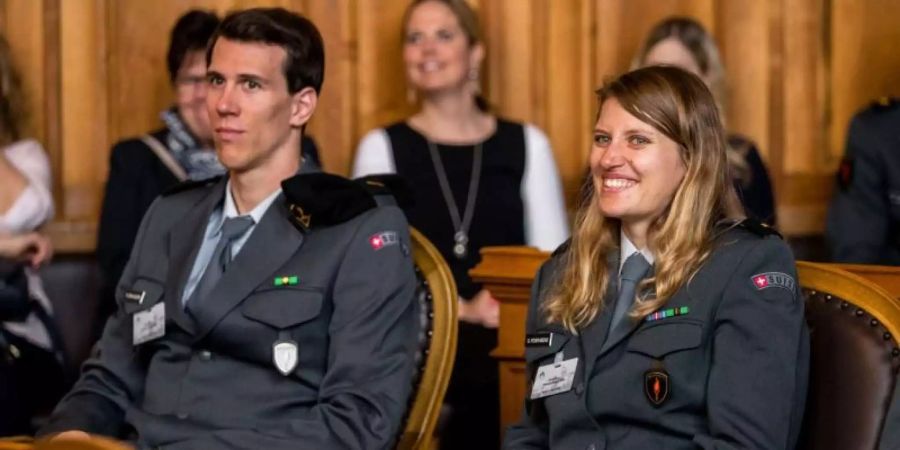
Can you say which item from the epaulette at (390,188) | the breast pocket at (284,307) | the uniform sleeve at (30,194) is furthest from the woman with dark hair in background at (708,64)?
the breast pocket at (284,307)

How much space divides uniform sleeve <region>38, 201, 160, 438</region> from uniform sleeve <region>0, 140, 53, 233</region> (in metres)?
0.98

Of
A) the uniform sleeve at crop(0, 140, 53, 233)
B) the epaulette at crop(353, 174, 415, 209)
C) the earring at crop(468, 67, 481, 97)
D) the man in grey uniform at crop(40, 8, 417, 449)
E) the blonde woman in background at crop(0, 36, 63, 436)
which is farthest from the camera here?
the earring at crop(468, 67, 481, 97)

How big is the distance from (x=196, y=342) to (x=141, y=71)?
1.78m

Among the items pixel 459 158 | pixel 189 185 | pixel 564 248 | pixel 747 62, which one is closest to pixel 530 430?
pixel 564 248

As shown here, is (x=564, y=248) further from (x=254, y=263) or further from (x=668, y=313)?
(x=254, y=263)

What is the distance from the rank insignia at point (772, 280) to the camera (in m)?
2.62

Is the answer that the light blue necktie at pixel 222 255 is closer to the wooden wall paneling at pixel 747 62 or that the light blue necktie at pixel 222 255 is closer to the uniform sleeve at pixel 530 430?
the uniform sleeve at pixel 530 430

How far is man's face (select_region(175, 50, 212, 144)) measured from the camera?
14.0 ft

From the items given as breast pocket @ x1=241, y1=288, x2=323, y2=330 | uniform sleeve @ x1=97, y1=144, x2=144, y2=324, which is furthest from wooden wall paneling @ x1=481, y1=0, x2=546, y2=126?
breast pocket @ x1=241, y1=288, x2=323, y2=330

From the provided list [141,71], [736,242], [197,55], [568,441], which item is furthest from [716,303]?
[141,71]

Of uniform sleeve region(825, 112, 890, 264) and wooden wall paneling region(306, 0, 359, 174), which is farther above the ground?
wooden wall paneling region(306, 0, 359, 174)

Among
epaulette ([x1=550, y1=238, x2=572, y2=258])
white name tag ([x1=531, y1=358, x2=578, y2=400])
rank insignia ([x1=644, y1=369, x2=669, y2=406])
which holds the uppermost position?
epaulette ([x1=550, y1=238, x2=572, y2=258])

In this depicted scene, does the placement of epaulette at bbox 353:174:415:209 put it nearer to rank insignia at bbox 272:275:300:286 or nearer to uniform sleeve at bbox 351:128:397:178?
rank insignia at bbox 272:275:300:286

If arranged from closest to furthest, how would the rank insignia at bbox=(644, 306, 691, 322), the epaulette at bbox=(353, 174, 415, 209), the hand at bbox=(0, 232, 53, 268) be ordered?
the rank insignia at bbox=(644, 306, 691, 322) → the epaulette at bbox=(353, 174, 415, 209) → the hand at bbox=(0, 232, 53, 268)
